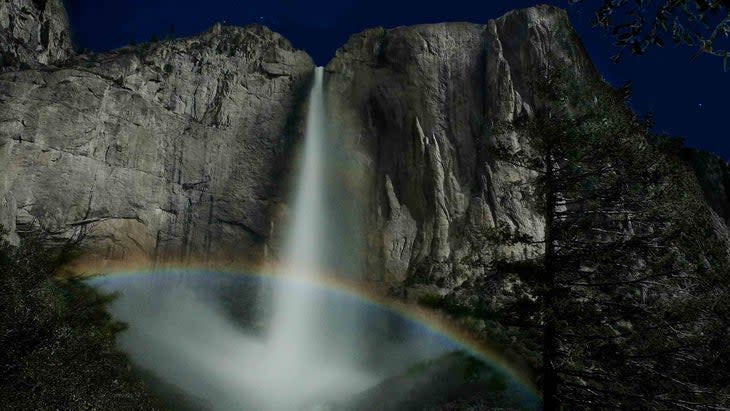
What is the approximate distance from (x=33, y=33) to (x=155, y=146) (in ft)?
50.1

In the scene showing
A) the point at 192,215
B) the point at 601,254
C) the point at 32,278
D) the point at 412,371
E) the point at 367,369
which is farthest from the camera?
the point at 192,215

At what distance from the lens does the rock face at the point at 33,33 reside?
3809 cm

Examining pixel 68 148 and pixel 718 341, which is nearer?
pixel 718 341

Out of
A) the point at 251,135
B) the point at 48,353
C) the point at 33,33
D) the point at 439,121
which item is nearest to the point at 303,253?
the point at 251,135

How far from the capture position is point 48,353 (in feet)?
59.9

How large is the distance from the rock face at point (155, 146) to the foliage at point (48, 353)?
22.3 feet

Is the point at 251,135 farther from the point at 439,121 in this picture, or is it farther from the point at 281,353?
the point at 281,353

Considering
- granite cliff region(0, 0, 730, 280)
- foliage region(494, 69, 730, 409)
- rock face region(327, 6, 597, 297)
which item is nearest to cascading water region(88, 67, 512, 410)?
granite cliff region(0, 0, 730, 280)

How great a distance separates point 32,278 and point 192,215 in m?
14.1

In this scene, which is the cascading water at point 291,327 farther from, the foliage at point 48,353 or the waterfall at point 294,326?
the foliage at point 48,353

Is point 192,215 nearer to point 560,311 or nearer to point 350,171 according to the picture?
point 350,171

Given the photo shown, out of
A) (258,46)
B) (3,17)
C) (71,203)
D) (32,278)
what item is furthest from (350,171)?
(3,17)

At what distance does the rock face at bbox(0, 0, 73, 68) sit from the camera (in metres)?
38.1

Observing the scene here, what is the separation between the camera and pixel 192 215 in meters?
35.9
